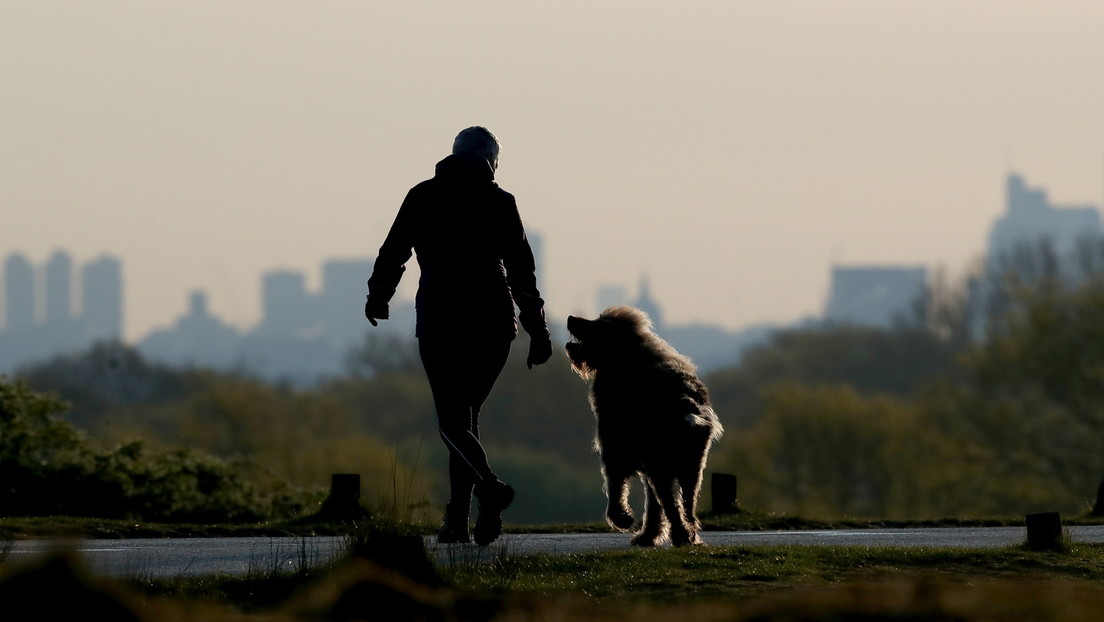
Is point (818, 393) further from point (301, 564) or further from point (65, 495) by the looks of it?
point (301, 564)

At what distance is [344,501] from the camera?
1339 centimetres

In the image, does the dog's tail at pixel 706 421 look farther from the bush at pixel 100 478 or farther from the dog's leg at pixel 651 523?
the bush at pixel 100 478

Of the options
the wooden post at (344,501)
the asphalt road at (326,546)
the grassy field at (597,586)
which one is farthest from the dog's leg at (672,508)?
the wooden post at (344,501)

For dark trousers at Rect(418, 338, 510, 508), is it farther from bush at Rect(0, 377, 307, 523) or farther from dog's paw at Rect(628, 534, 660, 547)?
bush at Rect(0, 377, 307, 523)

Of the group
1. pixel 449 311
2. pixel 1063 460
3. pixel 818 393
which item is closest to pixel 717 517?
pixel 449 311

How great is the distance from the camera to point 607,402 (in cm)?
1123

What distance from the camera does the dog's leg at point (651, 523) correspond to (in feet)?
36.6

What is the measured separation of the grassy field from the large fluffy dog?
1046mm

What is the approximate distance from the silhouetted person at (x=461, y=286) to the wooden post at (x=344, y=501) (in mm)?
2848

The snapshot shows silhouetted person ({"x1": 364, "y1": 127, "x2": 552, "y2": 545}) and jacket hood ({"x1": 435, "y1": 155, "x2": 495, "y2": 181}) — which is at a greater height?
jacket hood ({"x1": 435, "y1": 155, "x2": 495, "y2": 181})

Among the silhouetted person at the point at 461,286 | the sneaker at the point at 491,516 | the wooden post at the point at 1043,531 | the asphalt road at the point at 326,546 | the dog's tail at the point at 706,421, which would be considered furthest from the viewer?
the dog's tail at the point at 706,421

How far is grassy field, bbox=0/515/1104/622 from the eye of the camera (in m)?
4.26

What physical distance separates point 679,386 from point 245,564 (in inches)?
114

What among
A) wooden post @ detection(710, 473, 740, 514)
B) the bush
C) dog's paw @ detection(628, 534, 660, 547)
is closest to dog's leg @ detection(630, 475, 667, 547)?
dog's paw @ detection(628, 534, 660, 547)
